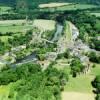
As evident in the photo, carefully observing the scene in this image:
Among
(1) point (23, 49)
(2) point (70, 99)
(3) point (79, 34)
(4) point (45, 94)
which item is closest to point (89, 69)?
(2) point (70, 99)

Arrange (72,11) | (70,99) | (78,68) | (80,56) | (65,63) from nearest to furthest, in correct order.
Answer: (70,99) < (78,68) < (65,63) < (80,56) < (72,11)

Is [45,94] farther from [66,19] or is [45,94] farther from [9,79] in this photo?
[66,19]

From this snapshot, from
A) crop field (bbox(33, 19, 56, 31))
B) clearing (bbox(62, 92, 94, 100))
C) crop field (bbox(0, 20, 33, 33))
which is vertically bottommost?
crop field (bbox(33, 19, 56, 31))

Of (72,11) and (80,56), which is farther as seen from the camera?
(72,11)

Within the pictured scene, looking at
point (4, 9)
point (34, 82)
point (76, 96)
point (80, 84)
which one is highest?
point (34, 82)

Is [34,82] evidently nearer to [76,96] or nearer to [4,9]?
[76,96]

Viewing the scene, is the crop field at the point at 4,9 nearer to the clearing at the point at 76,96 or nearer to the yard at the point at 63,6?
the yard at the point at 63,6

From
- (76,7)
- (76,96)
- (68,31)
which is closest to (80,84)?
(76,96)

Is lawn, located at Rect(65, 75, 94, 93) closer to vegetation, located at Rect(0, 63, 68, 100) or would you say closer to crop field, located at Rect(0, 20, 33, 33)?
vegetation, located at Rect(0, 63, 68, 100)

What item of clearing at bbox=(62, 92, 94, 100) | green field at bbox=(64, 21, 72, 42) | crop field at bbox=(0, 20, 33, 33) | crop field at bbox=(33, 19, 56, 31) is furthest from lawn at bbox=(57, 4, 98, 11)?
clearing at bbox=(62, 92, 94, 100)
